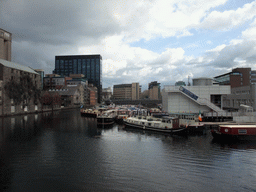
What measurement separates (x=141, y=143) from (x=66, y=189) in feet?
63.4

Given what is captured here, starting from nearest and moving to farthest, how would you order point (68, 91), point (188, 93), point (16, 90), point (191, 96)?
point (191, 96) < point (188, 93) < point (16, 90) < point (68, 91)

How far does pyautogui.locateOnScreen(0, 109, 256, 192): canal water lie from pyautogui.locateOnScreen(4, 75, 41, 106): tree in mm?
52539

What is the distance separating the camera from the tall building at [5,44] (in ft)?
375

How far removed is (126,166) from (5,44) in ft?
428

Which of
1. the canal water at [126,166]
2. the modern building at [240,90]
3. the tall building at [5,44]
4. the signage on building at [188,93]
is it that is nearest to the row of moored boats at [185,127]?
the canal water at [126,166]

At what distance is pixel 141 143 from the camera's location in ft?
114

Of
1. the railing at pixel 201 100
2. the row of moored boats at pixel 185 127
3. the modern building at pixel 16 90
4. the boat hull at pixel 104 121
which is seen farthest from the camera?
the modern building at pixel 16 90

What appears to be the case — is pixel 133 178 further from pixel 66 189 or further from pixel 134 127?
pixel 134 127

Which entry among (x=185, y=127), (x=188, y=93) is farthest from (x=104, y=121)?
(x=188, y=93)

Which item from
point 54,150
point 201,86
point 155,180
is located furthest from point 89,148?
point 201,86

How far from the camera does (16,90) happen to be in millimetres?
81438

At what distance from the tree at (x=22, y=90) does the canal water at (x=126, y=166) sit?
52539mm

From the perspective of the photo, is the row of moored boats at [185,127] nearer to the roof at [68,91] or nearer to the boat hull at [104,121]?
the boat hull at [104,121]

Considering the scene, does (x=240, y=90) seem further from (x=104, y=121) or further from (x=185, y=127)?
(x=104, y=121)
